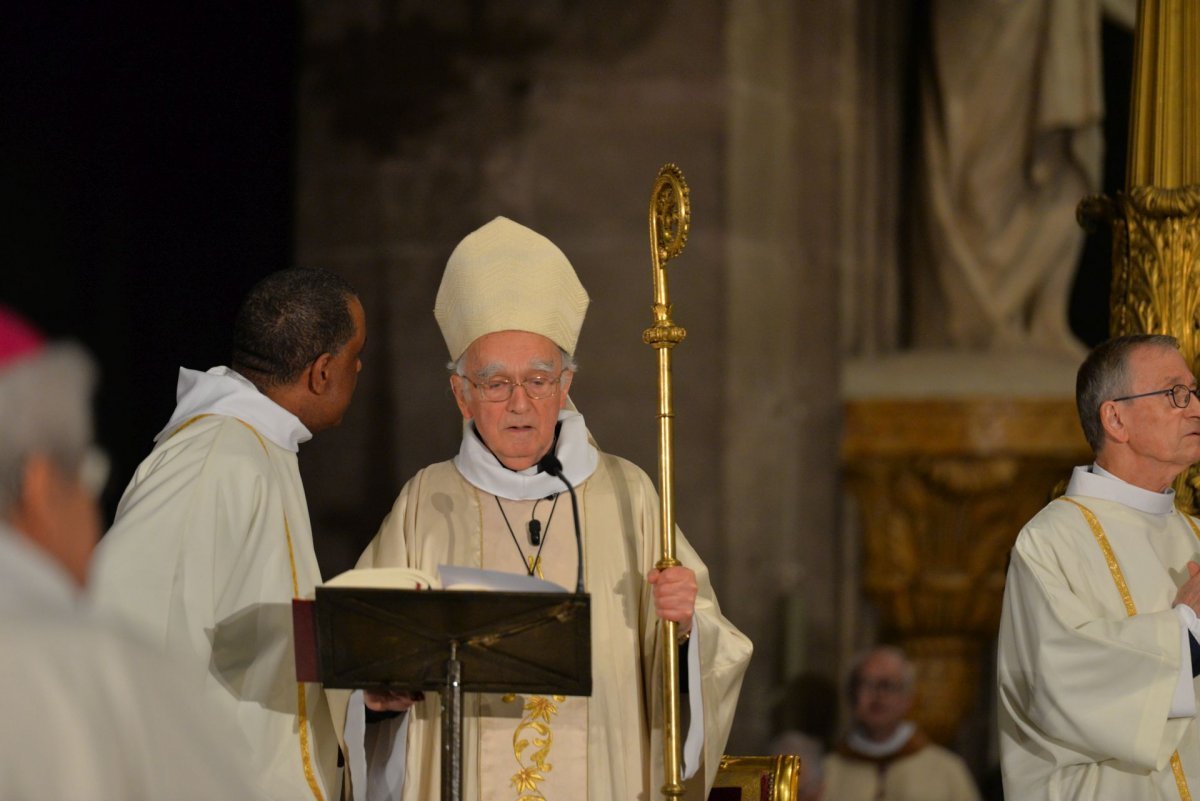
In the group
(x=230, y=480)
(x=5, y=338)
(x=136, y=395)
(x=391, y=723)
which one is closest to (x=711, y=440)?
(x=136, y=395)

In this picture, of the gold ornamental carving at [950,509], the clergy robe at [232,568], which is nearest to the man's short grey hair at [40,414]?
the clergy robe at [232,568]

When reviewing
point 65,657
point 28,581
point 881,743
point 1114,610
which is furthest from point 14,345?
point 881,743

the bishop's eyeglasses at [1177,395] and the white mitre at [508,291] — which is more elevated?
the white mitre at [508,291]

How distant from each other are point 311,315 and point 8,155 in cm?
204

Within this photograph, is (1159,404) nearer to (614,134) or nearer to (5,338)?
(614,134)

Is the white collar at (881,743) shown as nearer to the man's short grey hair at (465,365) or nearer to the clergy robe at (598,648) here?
the clergy robe at (598,648)

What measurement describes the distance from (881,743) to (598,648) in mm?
2876

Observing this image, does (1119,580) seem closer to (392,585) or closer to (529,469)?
(529,469)

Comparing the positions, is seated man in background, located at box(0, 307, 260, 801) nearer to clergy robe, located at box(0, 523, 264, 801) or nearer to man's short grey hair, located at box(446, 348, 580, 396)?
clergy robe, located at box(0, 523, 264, 801)

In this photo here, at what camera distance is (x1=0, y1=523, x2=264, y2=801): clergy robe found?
2.15 meters

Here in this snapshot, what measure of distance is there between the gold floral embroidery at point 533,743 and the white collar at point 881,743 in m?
2.82

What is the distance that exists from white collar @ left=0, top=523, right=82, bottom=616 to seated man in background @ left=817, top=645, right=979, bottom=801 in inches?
213

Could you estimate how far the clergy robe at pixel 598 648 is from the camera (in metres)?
4.78

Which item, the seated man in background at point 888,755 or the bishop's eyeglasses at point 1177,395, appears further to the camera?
the seated man in background at point 888,755
